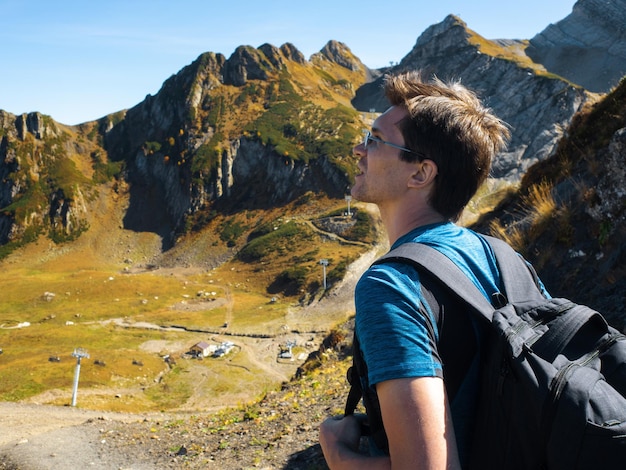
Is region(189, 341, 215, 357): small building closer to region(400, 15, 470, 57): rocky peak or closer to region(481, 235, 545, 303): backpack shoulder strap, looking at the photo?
region(481, 235, 545, 303): backpack shoulder strap

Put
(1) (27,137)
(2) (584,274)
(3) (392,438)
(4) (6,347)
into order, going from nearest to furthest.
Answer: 1. (3) (392,438)
2. (2) (584,274)
3. (4) (6,347)
4. (1) (27,137)

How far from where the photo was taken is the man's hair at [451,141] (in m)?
2.41

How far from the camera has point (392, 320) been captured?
179 cm

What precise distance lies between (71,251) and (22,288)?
26064mm

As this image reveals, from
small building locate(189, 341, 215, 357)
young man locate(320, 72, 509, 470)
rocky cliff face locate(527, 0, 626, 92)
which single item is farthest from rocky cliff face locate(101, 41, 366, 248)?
young man locate(320, 72, 509, 470)

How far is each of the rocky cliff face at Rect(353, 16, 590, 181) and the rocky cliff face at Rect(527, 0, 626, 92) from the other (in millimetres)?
14528

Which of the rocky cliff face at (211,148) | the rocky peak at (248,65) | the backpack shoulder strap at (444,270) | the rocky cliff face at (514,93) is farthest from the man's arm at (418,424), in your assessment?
the rocky peak at (248,65)

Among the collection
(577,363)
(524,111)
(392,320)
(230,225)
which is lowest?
(230,225)

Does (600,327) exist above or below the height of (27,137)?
below

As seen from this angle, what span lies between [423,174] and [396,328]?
932mm

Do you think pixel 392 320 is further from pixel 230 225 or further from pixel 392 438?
pixel 230 225

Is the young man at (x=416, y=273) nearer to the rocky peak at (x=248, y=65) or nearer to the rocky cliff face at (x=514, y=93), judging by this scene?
the rocky cliff face at (x=514, y=93)

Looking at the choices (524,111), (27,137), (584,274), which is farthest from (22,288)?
(524,111)

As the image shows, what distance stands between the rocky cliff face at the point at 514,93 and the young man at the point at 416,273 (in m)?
67.0
